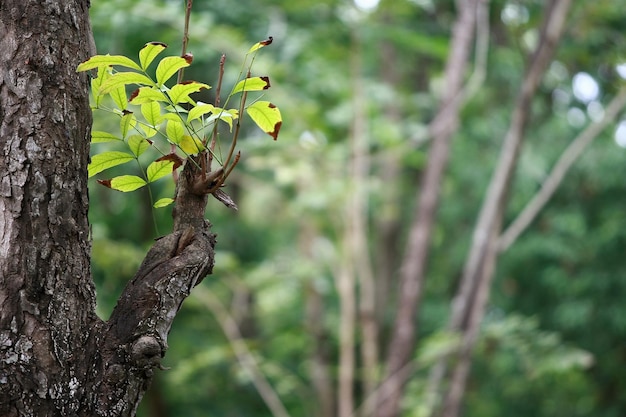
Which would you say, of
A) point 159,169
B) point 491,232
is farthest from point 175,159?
point 491,232

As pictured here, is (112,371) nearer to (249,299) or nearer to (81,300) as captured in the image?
(81,300)

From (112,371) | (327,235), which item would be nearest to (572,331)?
(327,235)

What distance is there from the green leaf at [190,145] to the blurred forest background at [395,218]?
0.65 metres

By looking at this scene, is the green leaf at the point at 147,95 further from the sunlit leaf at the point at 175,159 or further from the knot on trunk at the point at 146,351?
the knot on trunk at the point at 146,351

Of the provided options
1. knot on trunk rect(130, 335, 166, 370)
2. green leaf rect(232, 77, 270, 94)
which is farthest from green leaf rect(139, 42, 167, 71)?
knot on trunk rect(130, 335, 166, 370)

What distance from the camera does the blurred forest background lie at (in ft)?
11.9

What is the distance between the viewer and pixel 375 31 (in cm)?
387

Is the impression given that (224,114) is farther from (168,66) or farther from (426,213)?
(426,213)

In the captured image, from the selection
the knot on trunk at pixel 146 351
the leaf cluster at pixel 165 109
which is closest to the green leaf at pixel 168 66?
the leaf cluster at pixel 165 109

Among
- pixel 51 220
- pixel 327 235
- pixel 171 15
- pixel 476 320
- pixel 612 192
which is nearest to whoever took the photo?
pixel 51 220

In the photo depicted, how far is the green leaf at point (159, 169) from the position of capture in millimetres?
1010

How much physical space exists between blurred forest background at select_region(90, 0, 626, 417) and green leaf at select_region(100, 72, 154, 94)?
0.70 m

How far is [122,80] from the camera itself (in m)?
0.92

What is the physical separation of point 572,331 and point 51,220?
21.9 ft
